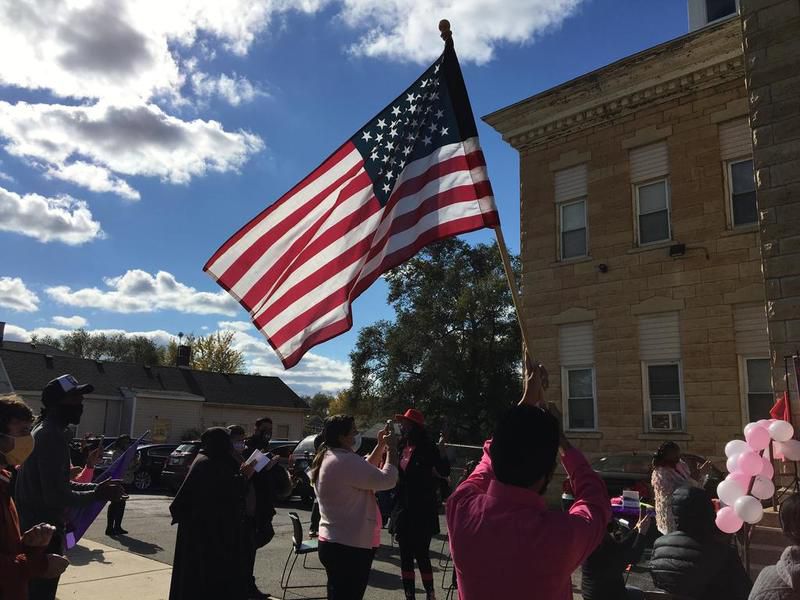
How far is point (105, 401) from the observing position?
38.5m

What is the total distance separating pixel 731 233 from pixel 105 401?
1400 inches

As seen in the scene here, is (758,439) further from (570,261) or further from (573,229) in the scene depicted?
(573,229)

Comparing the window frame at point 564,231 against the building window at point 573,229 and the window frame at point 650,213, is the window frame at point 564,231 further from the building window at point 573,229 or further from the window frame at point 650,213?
the window frame at point 650,213

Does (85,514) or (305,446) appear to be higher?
(305,446)

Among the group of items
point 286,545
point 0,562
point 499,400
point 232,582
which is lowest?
point 286,545

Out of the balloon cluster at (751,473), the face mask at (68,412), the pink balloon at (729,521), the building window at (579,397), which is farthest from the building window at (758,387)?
the face mask at (68,412)

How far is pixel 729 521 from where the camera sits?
4859mm

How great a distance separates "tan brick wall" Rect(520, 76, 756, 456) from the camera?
13.4 m

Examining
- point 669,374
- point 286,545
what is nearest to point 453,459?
point 669,374

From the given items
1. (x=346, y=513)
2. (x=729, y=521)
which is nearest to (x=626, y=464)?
(x=729, y=521)

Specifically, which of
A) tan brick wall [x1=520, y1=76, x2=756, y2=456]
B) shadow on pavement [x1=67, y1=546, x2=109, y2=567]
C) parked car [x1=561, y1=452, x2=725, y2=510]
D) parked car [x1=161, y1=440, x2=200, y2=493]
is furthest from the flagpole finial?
parked car [x1=161, y1=440, x2=200, y2=493]

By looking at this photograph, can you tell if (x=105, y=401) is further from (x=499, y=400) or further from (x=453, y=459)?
(x=453, y=459)

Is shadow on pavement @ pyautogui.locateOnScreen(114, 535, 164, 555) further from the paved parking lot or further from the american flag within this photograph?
the american flag

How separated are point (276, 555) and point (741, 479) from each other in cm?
672
